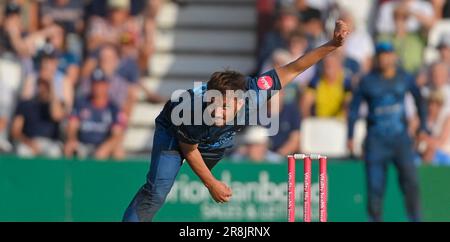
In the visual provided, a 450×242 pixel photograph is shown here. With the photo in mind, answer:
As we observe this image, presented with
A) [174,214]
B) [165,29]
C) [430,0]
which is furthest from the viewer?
[165,29]

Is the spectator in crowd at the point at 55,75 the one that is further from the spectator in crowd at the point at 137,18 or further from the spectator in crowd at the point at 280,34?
the spectator in crowd at the point at 280,34

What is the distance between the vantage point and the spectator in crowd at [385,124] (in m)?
15.5

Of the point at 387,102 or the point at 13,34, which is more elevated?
the point at 13,34

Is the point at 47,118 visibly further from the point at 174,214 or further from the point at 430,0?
the point at 430,0

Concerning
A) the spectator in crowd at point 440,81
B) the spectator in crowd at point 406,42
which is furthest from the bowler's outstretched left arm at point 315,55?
the spectator in crowd at point 406,42

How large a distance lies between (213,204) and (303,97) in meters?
1.85

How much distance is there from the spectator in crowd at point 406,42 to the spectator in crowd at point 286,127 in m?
1.50

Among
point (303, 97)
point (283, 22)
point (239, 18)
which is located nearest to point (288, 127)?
point (303, 97)

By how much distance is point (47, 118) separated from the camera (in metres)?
16.7

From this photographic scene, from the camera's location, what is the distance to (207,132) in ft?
34.8

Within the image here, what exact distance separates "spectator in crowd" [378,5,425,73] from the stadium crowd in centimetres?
1

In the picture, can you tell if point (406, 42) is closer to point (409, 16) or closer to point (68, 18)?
point (409, 16)

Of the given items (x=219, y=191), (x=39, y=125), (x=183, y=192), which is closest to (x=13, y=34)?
(x=39, y=125)

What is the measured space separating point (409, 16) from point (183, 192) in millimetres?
3621
